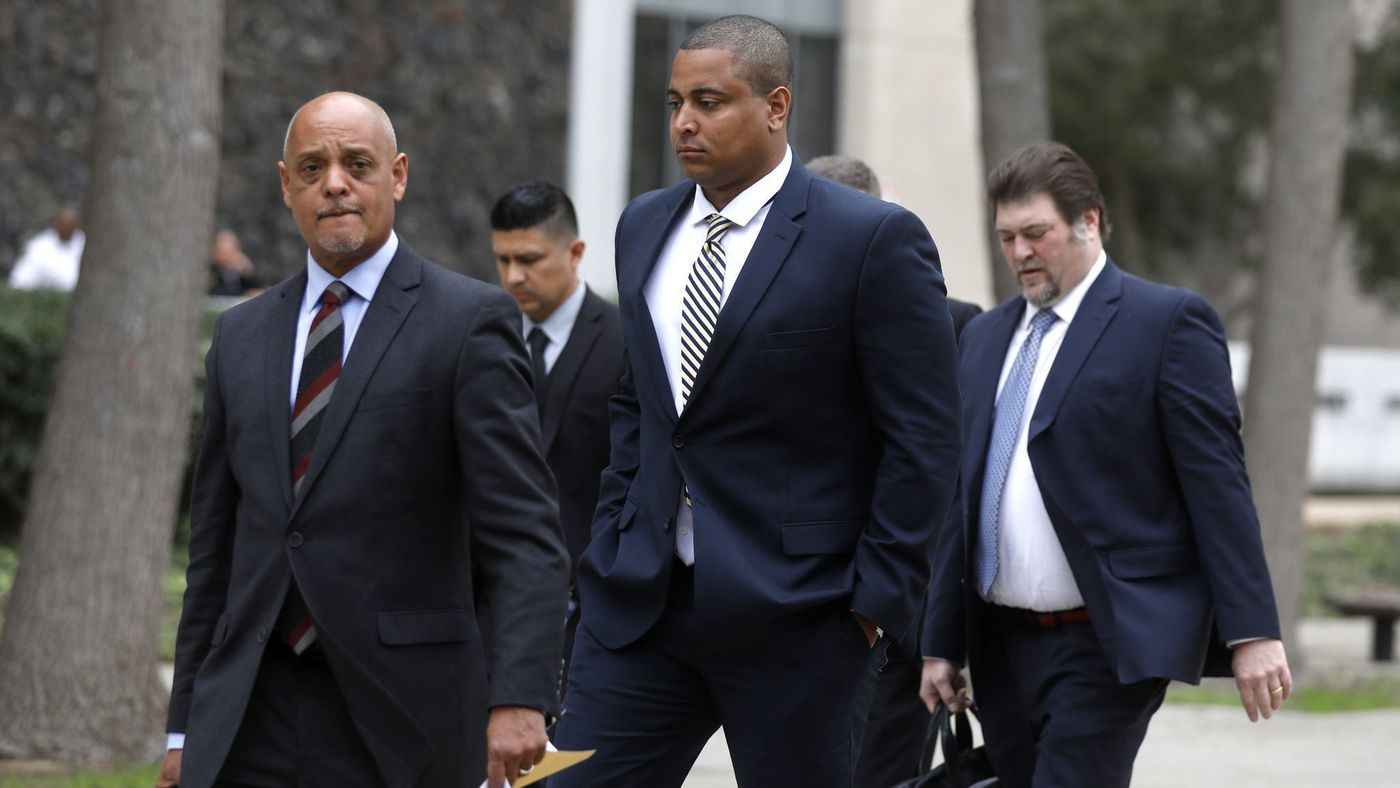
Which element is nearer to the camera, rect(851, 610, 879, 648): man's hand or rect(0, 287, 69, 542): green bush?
rect(851, 610, 879, 648): man's hand

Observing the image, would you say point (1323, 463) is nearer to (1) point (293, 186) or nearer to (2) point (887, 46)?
(2) point (887, 46)

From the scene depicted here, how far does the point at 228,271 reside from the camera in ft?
58.4

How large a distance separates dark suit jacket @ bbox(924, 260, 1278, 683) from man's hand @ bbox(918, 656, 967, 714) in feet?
0.23

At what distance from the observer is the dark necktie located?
6.07m

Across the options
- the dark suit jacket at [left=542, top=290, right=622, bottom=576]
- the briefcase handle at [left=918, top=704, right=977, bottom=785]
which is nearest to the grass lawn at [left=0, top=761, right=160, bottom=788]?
the dark suit jacket at [left=542, top=290, right=622, bottom=576]

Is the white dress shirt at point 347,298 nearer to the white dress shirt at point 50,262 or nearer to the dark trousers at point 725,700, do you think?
the dark trousers at point 725,700

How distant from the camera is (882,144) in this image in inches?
979

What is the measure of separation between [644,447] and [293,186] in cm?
93

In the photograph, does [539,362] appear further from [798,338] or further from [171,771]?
[171,771]

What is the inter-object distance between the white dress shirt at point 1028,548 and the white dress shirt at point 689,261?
1215 millimetres

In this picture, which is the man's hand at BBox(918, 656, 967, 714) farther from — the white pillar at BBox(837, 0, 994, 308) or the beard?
the white pillar at BBox(837, 0, 994, 308)

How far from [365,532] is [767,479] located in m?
0.85

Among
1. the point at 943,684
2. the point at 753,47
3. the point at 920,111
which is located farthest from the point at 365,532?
the point at 920,111

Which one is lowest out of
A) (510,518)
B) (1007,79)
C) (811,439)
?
(510,518)
